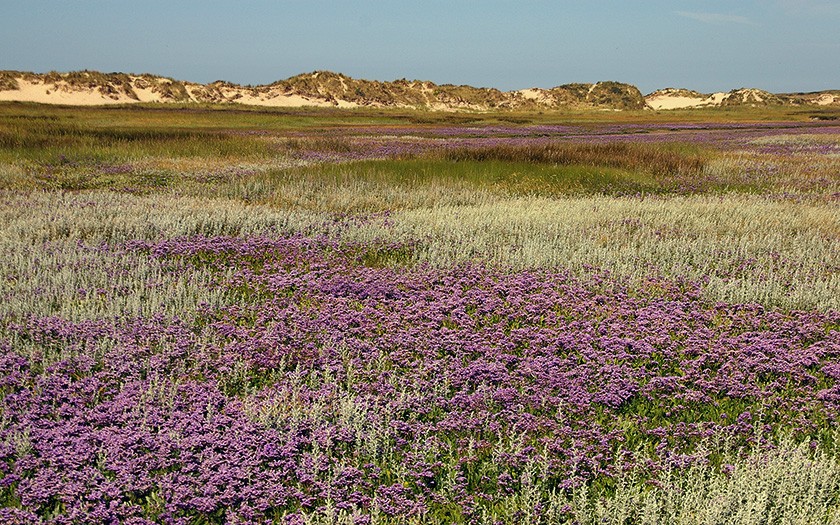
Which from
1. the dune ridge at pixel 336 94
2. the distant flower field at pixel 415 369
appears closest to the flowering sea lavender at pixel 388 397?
the distant flower field at pixel 415 369

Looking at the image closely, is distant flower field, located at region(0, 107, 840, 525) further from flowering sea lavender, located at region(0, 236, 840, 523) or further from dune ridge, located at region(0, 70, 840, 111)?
dune ridge, located at region(0, 70, 840, 111)

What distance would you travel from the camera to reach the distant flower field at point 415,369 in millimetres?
4008

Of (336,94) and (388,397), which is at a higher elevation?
(336,94)

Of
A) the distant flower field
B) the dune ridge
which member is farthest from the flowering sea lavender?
the dune ridge

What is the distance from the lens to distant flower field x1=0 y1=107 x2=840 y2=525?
13.1 ft

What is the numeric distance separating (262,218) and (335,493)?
9108mm

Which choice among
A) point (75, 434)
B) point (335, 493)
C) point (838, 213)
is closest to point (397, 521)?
point (335, 493)

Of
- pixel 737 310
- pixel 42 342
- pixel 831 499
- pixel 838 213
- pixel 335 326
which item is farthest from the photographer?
pixel 838 213

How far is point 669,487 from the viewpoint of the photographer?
400 cm

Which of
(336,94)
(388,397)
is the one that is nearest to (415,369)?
(388,397)

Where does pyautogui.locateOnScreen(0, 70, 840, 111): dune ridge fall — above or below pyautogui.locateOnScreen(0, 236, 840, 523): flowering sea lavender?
above

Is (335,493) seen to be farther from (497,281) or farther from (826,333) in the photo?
(826,333)

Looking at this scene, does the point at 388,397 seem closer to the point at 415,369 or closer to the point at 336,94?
the point at 415,369

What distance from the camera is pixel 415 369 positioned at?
5.79 metres
